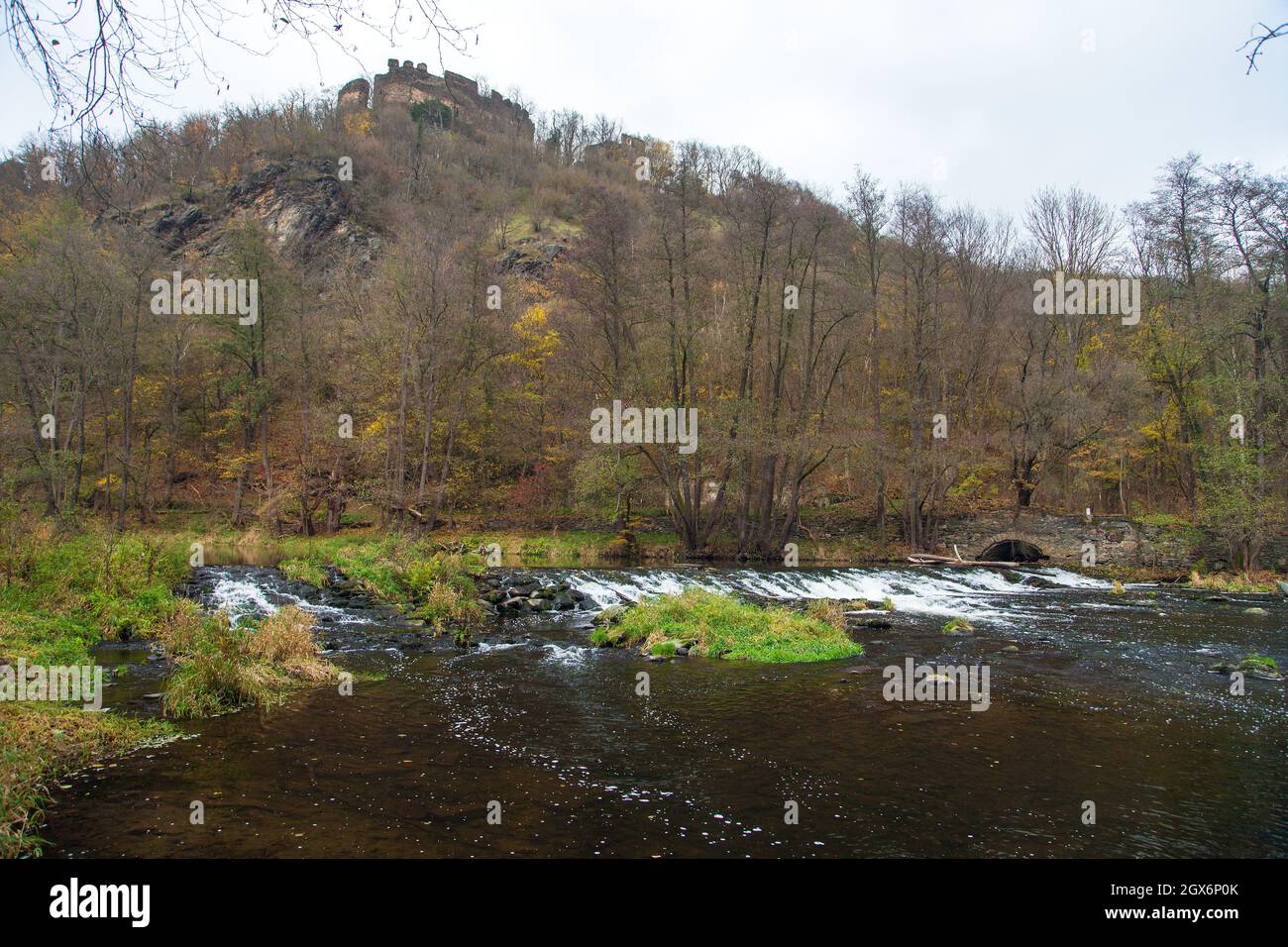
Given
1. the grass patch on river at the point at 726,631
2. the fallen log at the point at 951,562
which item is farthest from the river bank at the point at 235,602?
the fallen log at the point at 951,562

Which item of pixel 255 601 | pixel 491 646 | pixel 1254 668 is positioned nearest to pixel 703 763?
pixel 491 646

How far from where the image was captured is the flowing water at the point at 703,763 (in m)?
5.65

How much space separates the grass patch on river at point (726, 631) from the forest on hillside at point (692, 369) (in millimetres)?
12056

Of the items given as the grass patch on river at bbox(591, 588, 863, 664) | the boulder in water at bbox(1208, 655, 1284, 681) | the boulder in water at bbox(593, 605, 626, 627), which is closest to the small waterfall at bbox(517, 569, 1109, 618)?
the boulder in water at bbox(593, 605, 626, 627)

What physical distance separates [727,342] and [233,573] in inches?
770

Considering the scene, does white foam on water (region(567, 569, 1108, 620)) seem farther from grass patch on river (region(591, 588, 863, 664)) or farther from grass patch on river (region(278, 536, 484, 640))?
grass patch on river (region(591, 588, 863, 664))

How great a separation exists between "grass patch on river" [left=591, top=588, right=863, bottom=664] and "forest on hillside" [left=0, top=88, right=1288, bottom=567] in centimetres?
1206

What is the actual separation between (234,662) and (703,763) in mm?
6562

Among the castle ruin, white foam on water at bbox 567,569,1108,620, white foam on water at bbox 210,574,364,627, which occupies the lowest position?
white foam on water at bbox 567,569,1108,620

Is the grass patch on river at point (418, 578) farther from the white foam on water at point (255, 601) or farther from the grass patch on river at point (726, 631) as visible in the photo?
the grass patch on river at point (726, 631)

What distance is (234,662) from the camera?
9.43 meters

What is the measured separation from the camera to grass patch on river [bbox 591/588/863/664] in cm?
1281
